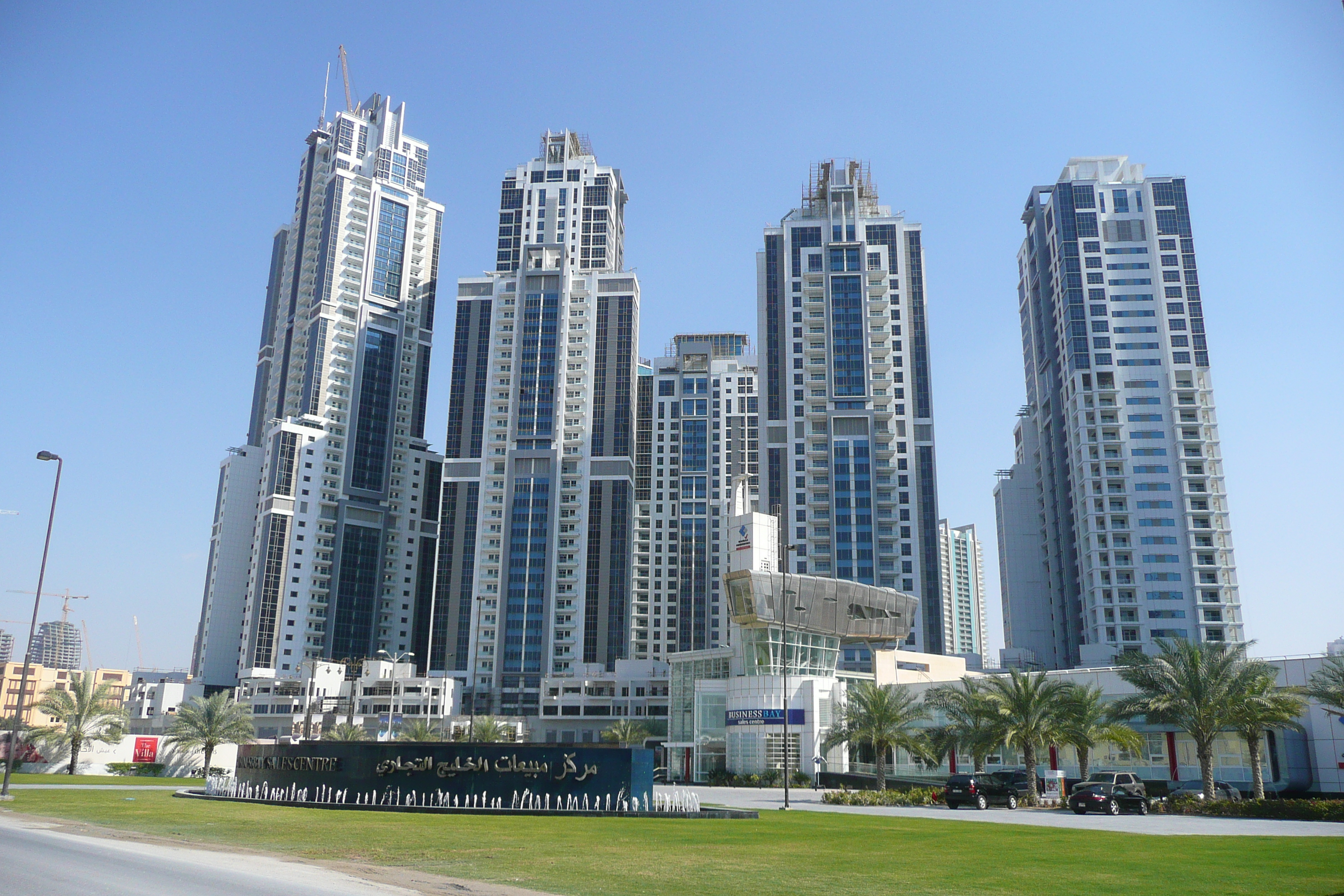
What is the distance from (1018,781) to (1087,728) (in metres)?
4.82

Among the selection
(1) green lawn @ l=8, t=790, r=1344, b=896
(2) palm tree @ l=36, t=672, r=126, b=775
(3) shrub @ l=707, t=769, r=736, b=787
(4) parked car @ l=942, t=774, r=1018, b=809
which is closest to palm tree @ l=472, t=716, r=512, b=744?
(3) shrub @ l=707, t=769, r=736, b=787

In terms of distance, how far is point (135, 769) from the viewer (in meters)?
83.9

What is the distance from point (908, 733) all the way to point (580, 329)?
10656 centimetres

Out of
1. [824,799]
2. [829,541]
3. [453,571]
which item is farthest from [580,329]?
[824,799]

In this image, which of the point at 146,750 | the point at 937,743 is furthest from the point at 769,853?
the point at 146,750

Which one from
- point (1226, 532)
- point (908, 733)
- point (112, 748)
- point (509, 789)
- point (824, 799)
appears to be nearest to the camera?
point (509, 789)

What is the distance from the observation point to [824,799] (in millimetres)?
54844

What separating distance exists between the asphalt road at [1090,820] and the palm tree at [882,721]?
8.63 m

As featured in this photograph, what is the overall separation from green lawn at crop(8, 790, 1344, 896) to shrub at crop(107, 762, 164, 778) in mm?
49900

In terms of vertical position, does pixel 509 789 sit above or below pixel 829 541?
below

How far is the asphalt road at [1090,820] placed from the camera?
3353 centimetres

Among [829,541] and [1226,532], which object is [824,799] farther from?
[1226,532]

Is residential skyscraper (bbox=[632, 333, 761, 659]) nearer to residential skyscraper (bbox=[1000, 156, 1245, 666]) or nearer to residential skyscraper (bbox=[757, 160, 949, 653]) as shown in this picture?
residential skyscraper (bbox=[757, 160, 949, 653])

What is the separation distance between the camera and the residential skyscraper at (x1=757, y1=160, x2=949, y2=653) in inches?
5285
